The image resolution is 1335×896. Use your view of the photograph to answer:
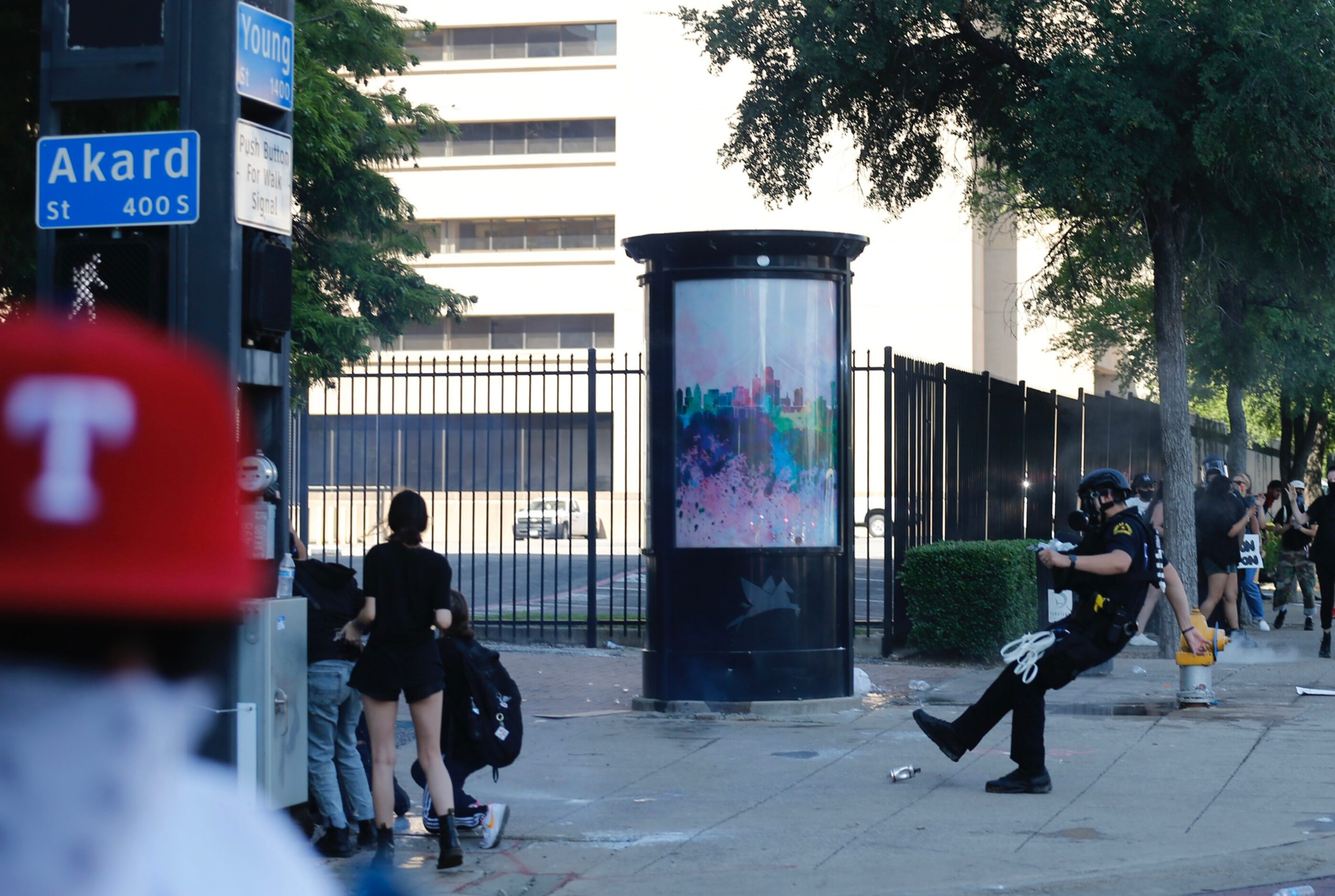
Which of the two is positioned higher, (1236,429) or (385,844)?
(1236,429)

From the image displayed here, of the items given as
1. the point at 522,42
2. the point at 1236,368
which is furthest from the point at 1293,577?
the point at 522,42

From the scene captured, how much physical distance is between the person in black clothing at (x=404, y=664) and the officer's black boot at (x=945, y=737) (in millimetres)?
2941

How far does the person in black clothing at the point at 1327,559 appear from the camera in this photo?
15.1 metres

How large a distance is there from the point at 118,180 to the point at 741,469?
6.05 m

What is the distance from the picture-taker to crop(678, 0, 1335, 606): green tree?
42.1 feet

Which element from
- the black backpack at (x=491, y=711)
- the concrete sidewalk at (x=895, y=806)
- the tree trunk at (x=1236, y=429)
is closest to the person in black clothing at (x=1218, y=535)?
the concrete sidewalk at (x=895, y=806)

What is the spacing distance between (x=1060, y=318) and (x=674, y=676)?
10032mm

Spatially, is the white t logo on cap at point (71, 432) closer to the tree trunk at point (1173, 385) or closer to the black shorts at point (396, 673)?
the black shorts at point (396, 673)

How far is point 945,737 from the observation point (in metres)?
8.55

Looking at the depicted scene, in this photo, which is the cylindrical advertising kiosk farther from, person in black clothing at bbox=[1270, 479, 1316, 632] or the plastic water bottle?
person in black clothing at bbox=[1270, 479, 1316, 632]

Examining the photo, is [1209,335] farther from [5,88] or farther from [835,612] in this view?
[5,88]

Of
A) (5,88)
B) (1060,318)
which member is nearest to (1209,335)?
(1060,318)

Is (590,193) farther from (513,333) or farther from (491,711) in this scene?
(491,711)

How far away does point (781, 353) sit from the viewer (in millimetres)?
11008
